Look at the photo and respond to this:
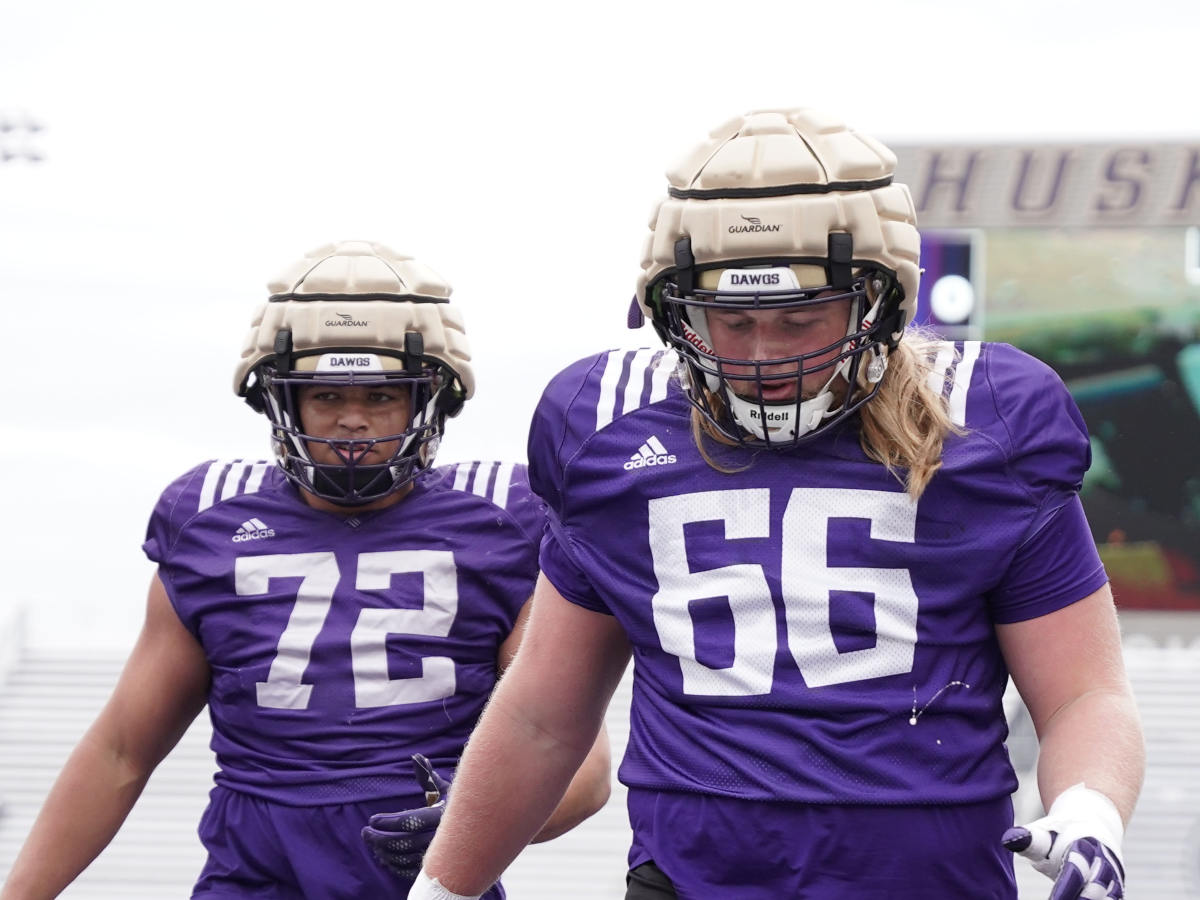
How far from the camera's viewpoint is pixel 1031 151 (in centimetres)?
1788

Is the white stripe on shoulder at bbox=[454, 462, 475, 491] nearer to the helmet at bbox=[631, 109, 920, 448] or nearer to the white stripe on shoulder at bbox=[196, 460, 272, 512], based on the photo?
the white stripe on shoulder at bbox=[196, 460, 272, 512]

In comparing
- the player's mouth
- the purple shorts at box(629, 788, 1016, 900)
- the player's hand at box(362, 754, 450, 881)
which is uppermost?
the player's mouth

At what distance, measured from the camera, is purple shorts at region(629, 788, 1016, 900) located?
216 cm

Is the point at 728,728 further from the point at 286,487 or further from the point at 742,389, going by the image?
the point at 286,487

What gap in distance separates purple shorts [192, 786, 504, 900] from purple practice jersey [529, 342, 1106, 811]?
949mm

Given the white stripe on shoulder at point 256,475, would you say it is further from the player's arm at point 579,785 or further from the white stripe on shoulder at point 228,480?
the player's arm at point 579,785

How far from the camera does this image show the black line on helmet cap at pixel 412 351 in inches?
133

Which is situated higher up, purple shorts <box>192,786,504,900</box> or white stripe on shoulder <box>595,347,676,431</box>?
white stripe on shoulder <box>595,347,676,431</box>

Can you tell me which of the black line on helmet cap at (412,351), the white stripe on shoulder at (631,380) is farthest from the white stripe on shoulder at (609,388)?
the black line on helmet cap at (412,351)

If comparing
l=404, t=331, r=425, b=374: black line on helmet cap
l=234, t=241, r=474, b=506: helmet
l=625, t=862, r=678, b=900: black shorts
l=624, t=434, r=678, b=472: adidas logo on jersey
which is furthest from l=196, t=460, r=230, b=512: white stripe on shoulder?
l=625, t=862, r=678, b=900: black shorts

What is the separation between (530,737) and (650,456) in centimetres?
44

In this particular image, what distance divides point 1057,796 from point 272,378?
1.80 m

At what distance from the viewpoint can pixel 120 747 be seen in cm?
336

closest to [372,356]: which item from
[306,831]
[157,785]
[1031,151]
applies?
Result: [306,831]
